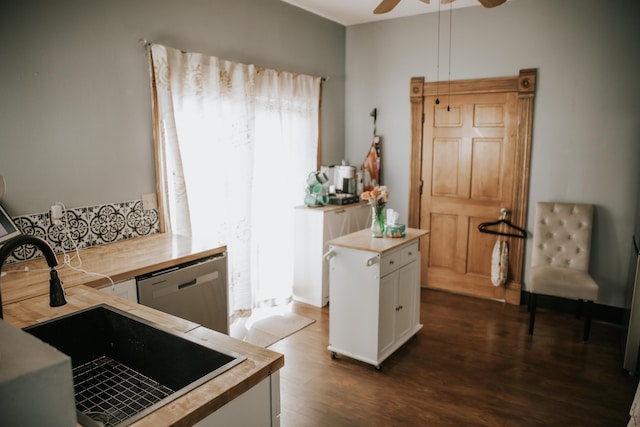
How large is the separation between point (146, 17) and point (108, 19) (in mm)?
276

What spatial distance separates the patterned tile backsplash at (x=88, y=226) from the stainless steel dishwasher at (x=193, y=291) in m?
0.65

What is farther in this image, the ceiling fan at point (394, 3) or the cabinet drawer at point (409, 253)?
the cabinet drawer at point (409, 253)

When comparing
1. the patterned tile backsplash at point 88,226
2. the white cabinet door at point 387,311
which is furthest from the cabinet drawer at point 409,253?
the patterned tile backsplash at point 88,226

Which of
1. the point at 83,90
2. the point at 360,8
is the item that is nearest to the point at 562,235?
the point at 360,8

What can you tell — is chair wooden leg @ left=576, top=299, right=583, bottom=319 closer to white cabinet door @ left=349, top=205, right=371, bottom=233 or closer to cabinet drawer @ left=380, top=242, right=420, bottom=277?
cabinet drawer @ left=380, top=242, right=420, bottom=277

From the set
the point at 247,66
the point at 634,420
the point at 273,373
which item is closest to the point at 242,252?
the point at 247,66

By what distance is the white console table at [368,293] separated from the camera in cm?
292

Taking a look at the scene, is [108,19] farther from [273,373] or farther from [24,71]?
[273,373]

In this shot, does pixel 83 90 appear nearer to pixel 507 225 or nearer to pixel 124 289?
pixel 124 289

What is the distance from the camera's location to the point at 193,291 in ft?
8.52

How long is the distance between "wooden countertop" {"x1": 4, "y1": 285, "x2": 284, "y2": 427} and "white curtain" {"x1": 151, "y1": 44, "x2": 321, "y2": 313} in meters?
1.41

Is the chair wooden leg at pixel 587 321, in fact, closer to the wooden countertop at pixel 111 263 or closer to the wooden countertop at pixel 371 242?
the wooden countertop at pixel 371 242

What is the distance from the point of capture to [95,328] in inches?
66.7

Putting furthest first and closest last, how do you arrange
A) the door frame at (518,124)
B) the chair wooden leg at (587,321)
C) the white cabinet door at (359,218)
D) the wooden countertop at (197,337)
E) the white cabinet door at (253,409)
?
1. the white cabinet door at (359,218)
2. the door frame at (518,124)
3. the chair wooden leg at (587,321)
4. the white cabinet door at (253,409)
5. the wooden countertop at (197,337)
